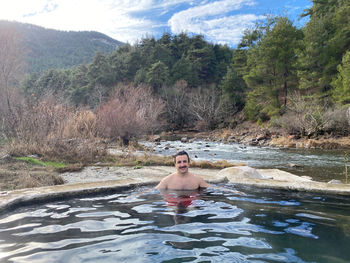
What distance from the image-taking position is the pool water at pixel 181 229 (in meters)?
2.59

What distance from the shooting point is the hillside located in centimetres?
8219

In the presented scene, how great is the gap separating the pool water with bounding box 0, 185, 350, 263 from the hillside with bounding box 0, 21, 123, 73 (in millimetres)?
76475

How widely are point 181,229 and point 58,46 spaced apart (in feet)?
337

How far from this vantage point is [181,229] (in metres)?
3.29

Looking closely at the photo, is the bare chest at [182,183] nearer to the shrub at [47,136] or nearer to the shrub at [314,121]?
the shrub at [47,136]

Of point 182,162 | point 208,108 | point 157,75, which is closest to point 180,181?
point 182,162

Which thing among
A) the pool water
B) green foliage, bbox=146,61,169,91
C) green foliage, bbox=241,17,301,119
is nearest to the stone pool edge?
the pool water

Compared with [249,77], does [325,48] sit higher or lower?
higher

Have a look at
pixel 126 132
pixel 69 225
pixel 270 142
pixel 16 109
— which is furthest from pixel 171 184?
pixel 270 142

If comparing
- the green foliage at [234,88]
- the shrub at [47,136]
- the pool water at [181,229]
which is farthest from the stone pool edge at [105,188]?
the green foliage at [234,88]

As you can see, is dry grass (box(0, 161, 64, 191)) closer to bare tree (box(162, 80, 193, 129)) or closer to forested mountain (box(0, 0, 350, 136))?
forested mountain (box(0, 0, 350, 136))

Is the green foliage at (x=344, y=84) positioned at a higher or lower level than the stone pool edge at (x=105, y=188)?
higher

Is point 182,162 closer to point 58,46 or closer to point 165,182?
point 165,182

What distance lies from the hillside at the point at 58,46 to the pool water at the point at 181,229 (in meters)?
76.5
